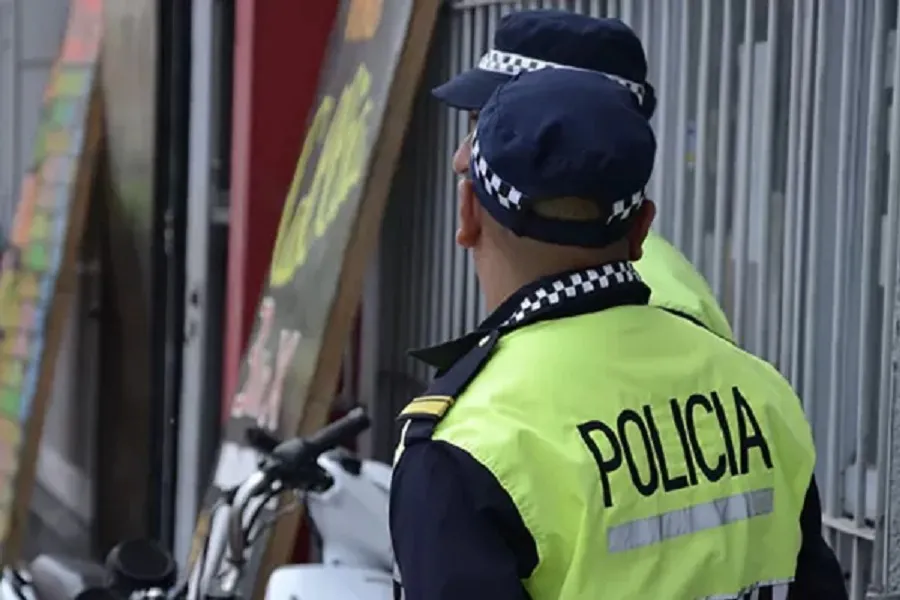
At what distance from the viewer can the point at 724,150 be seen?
3139 mm

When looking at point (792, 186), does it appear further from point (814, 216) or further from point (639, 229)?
point (639, 229)

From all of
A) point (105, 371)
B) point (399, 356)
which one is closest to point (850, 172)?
point (399, 356)

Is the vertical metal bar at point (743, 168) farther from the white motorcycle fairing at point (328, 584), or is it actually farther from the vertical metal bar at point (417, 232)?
the vertical metal bar at point (417, 232)

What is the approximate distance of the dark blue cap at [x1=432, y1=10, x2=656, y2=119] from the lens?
2.01 metres

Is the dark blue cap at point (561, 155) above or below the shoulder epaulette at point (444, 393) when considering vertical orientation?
above

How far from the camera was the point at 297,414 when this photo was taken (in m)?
4.04

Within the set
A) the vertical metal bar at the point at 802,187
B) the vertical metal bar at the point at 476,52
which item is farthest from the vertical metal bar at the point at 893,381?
the vertical metal bar at the point at 476,52

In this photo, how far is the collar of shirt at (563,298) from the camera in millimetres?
1579

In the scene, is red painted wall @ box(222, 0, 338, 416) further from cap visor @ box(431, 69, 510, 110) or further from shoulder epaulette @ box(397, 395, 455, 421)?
shoulder epaulette @ box(397, 395, 455, 421)

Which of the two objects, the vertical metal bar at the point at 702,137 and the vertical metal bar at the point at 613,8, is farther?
the vertical metal bar at the point at 613,8

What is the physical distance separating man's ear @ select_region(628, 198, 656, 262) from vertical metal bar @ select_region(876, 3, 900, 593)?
1.08 meters

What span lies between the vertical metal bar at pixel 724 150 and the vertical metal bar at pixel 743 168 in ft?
0.14

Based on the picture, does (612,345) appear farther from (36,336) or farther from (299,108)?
(36,336)

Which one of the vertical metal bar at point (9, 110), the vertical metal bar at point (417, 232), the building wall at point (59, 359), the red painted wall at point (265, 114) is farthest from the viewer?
the vertical metal bar at point (9, 110)
